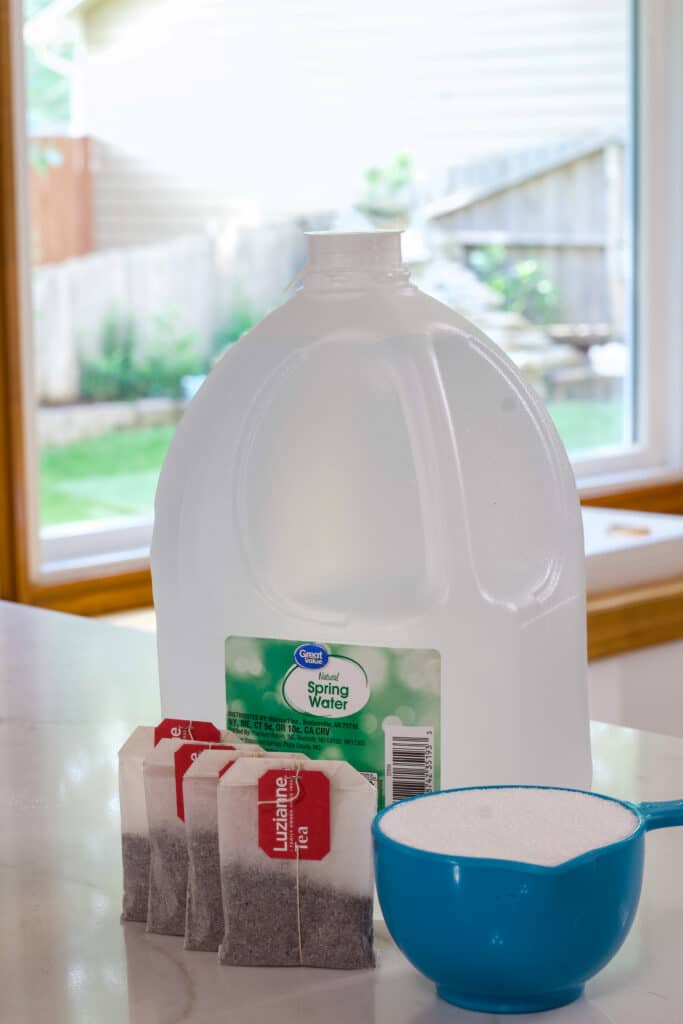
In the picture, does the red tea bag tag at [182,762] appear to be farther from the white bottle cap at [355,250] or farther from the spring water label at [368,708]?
the white bottle cap at [355,250]

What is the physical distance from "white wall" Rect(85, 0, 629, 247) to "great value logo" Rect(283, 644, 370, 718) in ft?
6.32

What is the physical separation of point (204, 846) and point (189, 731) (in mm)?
61

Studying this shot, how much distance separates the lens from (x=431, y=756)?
62 cm

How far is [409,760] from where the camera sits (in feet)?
2.02

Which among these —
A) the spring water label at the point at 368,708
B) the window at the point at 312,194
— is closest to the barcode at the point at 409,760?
the spring water label at the point at 368,708

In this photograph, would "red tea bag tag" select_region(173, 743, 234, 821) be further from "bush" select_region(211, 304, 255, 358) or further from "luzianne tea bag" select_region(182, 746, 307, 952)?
"bush" select_region(211, 304, 255, 358)

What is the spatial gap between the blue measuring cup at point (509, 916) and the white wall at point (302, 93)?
206cm

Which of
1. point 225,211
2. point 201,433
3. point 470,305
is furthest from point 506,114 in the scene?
point 201,433

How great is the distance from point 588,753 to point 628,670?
1382 millimetres

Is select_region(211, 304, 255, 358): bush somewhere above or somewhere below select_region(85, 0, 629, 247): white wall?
below

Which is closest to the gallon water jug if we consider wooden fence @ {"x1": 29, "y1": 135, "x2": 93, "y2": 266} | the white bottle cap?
the white bottle cap

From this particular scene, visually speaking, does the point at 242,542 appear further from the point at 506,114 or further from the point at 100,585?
the point at 506,114

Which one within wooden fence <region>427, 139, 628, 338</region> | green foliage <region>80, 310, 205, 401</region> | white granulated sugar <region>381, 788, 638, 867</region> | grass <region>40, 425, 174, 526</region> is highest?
wooden fence <region>427, 139, 628, 338</region>

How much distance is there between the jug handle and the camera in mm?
546
